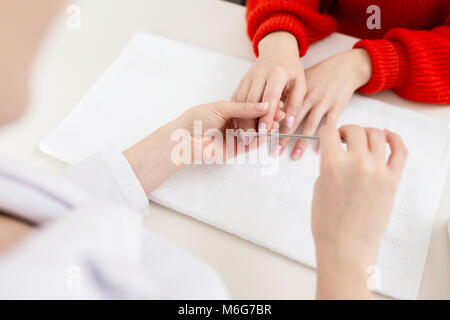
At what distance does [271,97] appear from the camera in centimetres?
52

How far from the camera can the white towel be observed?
454mm

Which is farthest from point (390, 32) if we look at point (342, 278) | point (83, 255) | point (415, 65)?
point (83, 255)

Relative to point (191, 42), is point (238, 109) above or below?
below

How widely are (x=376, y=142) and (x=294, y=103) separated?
0.16 m

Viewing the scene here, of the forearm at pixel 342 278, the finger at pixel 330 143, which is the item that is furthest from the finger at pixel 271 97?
the forearm at pixel 342 278

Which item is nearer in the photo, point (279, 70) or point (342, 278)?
point (342, 278)

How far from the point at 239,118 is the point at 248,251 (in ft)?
0.63

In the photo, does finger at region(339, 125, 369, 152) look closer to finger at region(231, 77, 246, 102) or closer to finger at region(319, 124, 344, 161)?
finger at region(319, 124, 344, 161)

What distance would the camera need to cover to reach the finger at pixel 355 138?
40 centimetres

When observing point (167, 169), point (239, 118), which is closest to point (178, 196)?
point (167, 169)

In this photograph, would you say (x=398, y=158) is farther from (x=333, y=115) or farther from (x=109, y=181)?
(x=109, y=181)

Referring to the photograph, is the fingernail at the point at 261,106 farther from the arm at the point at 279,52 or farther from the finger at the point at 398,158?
the finger at the point at 398,158

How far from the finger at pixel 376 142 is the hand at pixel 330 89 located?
13cm

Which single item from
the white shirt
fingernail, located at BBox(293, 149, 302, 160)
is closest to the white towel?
fingernail, located at BBox(293, 149, 302, 160)
